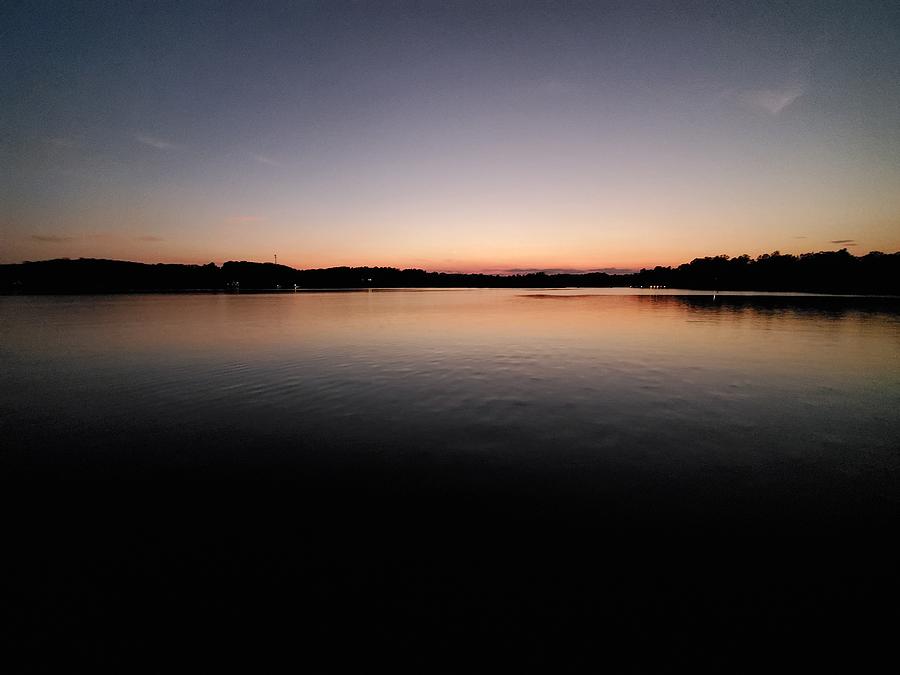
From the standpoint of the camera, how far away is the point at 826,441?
1105cm

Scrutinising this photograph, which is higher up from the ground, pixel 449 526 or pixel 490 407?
pixel 490 407

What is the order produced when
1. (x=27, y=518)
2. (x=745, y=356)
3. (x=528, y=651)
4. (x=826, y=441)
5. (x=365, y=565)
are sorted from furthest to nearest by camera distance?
1. (x=745, y=356)
2. (x=826, y=441)
3. (x=27, y=518)
4. (x=365, y=565)
5. (x=528, y=651)

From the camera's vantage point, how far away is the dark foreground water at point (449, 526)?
15.7ft

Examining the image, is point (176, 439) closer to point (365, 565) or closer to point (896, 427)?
point (365, 565)

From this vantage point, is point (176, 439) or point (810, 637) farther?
point (176, 439)

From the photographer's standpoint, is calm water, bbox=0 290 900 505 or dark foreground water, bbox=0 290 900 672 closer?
dark foreground water, bbox=0 290 900 672

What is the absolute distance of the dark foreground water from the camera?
479cm

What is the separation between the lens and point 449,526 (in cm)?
700

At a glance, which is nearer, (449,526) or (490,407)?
(449,526)

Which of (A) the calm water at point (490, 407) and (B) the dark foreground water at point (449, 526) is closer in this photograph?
(B) the dark foreground water at point (449, 526)

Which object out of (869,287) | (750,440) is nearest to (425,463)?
(750,440)

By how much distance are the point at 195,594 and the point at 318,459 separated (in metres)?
4.42

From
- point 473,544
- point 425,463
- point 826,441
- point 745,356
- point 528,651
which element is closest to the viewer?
point 528,651

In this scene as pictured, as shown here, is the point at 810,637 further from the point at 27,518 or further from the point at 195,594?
the point at 27,518
